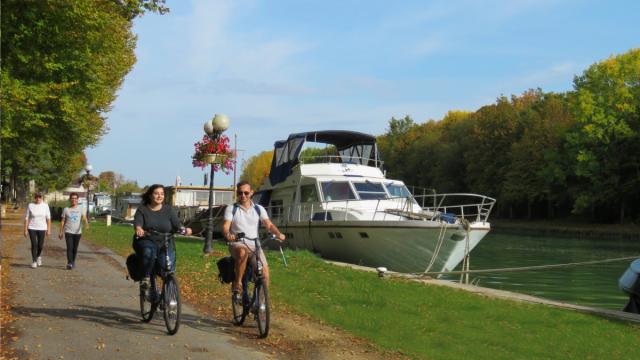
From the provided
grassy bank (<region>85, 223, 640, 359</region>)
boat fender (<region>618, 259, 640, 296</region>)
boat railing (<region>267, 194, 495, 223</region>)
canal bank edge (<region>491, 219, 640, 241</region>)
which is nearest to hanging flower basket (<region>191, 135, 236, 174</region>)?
boat railing (<region>267, 194, 495, 223</region>)

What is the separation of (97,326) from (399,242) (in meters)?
13.5

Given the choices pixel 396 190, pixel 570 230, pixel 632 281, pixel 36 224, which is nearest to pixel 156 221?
pixel 36 224

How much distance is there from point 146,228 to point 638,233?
51807mm

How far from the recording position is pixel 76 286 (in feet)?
42.5

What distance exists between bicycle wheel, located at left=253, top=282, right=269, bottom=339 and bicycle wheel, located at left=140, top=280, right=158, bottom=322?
1337 mm

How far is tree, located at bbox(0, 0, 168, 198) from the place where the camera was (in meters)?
20.8


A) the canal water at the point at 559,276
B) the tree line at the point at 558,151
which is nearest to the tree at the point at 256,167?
the tree line at the point at 558,151

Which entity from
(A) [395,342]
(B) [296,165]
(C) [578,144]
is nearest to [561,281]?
(B) [296,165]

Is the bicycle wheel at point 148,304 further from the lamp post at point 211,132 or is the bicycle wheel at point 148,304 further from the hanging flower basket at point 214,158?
the hanging flower basket at point 214,158

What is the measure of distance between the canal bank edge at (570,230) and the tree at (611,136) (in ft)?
7.77

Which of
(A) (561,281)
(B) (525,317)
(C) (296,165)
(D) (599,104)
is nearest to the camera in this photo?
(B) (525,317)

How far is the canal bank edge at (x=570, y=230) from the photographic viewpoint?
56.5 meters

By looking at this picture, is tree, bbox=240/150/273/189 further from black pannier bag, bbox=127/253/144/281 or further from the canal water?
black pannier bag, bbox=127/253/144/281

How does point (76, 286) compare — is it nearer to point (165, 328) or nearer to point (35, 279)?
point (35, 279)
